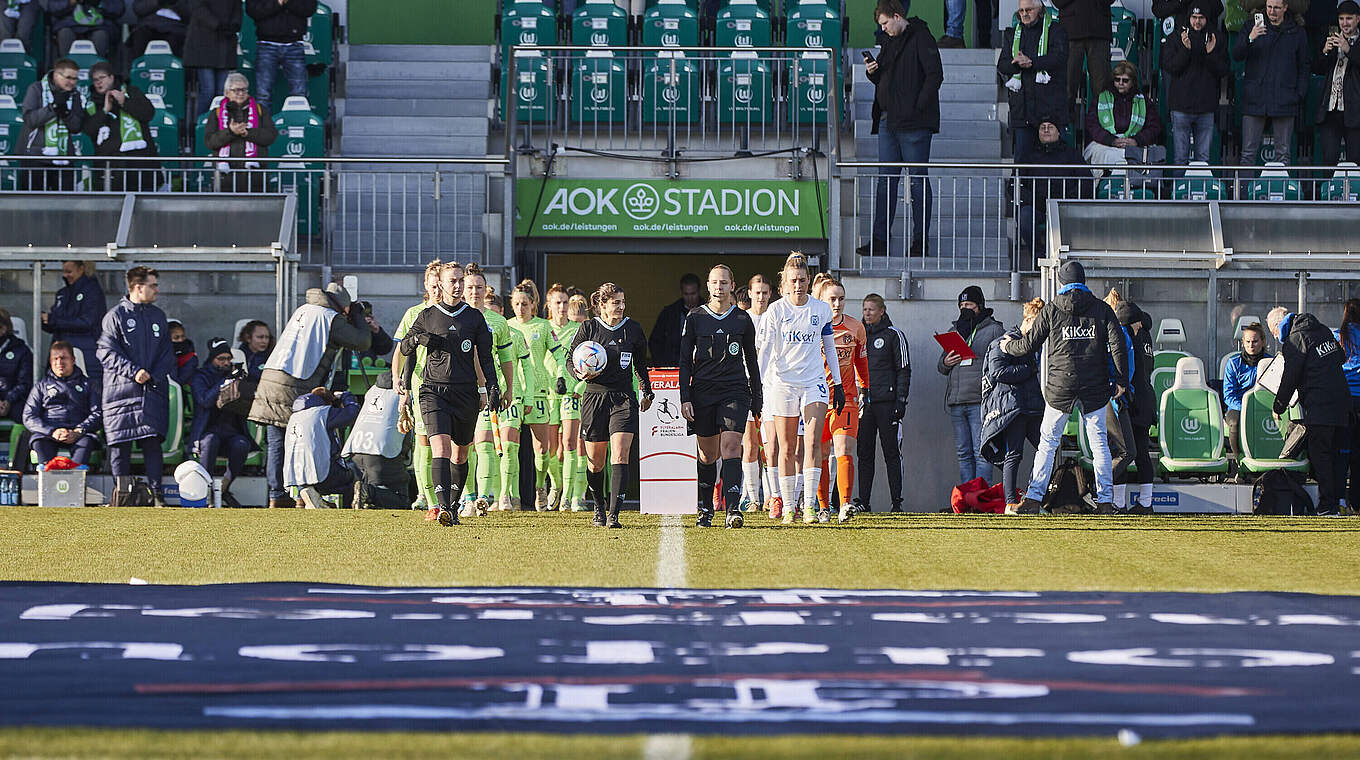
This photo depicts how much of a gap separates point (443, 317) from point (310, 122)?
24.7 ft

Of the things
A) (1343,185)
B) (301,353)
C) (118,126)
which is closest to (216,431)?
(301,353)

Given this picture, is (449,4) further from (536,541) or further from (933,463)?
(536,541)

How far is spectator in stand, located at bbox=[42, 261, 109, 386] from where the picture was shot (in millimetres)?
15375

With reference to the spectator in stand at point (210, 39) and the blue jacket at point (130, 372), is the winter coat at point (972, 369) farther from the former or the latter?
the spectator in stand at point (210, 39)

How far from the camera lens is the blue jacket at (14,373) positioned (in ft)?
49.7

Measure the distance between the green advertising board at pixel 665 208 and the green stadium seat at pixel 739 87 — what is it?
1.98 meters

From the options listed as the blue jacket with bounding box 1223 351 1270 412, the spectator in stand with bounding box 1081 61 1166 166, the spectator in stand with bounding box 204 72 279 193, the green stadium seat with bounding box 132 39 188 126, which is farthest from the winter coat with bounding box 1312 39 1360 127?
the green stadium seat with bounding box 132 39 188 126

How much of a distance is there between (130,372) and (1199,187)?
10550 mm

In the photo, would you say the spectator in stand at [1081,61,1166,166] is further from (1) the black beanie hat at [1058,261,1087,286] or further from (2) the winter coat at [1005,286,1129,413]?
(2) the winter coat at [1005,286,1129,413]

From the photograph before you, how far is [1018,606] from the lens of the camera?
23.0ft

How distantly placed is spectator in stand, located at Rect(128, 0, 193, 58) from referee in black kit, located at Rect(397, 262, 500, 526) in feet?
30.7

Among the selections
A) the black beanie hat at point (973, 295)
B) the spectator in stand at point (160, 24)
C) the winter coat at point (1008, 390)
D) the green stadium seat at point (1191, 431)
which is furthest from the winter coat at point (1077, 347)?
the spectator in stand at point (160, 24)

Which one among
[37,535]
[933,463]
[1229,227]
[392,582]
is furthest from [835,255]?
[392,582]

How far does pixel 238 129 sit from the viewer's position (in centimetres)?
1717
